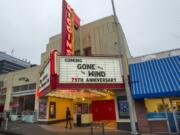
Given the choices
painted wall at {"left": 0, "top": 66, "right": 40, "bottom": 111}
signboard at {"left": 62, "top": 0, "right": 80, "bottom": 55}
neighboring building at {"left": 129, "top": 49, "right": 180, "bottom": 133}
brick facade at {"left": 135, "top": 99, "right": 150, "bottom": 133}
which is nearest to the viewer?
neighboring building at {"left": 129, "top": 49, "right": 180, "bottom": 133}

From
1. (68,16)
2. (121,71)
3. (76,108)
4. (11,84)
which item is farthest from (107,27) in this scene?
(11,84)

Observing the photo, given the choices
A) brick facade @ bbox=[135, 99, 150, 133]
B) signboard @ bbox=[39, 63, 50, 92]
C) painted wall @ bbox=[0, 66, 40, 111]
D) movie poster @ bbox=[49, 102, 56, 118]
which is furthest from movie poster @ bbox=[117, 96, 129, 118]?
painted wall @ bbox=[0, 66, 40, 111]

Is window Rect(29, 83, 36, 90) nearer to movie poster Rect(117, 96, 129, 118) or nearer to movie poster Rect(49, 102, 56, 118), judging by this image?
movie poster Rect(49, 102, 56, 118)

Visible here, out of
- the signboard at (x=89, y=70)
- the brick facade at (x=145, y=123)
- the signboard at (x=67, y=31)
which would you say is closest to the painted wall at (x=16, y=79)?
the signboard at (x=67, y=31)

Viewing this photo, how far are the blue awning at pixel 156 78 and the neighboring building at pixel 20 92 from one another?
12.9m

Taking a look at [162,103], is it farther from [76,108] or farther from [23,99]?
[23,99]

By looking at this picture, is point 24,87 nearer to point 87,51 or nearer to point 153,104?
point 87,51

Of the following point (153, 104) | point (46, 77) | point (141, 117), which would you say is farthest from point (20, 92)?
point (153, 104)

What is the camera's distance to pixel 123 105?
42.5 ft

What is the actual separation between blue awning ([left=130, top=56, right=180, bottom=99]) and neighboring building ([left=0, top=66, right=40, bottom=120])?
12.9m

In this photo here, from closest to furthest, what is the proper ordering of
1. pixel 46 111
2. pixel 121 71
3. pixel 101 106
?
pixel 121 71 → pixel 46 111 → pixel 101 106

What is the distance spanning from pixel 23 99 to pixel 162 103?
17.7 metres

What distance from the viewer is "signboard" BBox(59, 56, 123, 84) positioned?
11.5m

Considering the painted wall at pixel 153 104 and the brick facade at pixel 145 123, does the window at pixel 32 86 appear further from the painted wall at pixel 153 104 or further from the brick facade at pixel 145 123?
the painted wall at pixel 153 104
